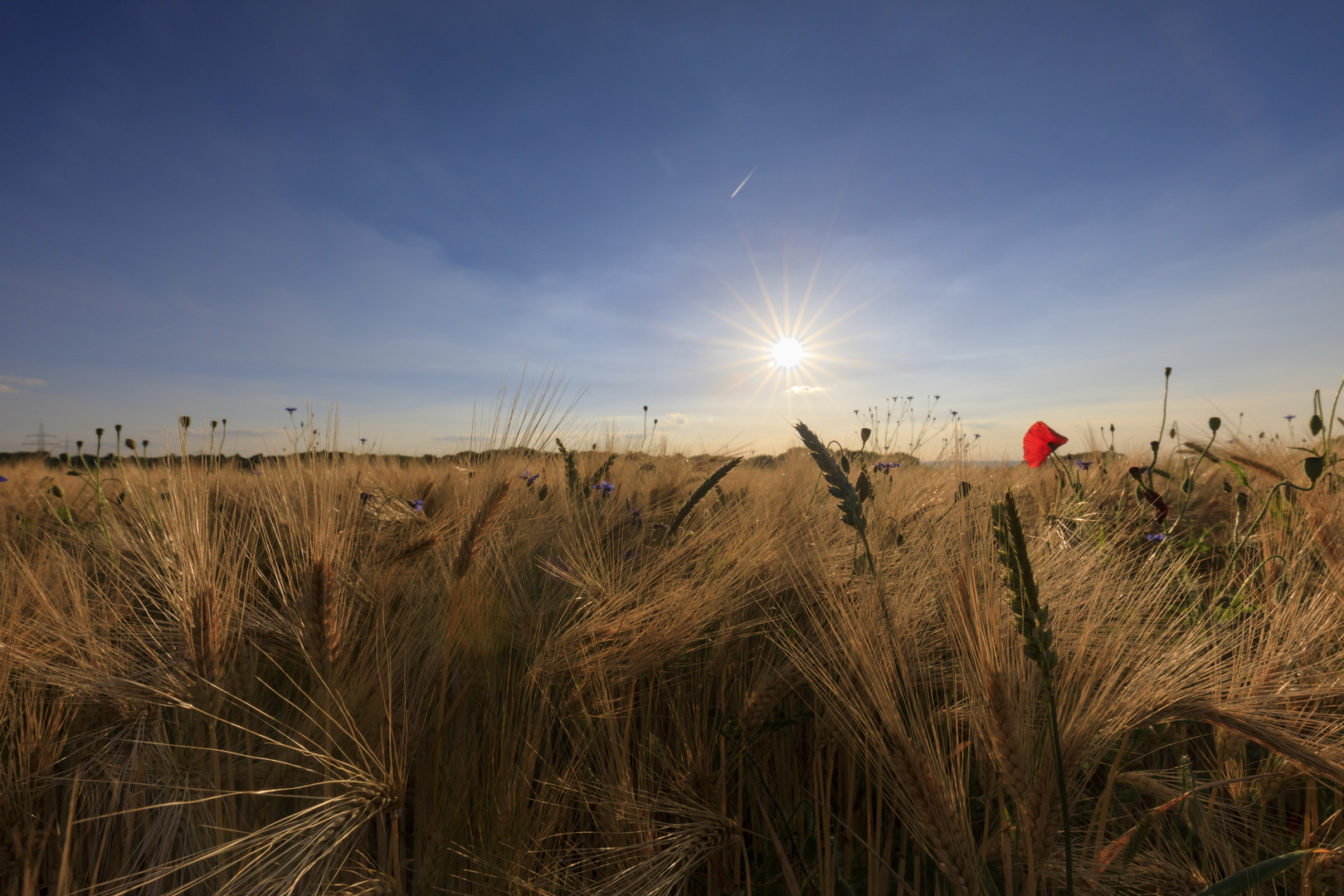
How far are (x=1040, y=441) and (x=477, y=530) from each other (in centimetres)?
189

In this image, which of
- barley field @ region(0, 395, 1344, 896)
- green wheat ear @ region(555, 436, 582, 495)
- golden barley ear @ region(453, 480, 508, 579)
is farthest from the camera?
green wheat ear @ region(555, 436, 582, 495)

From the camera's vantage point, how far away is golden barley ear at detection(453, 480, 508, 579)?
4.02 ft

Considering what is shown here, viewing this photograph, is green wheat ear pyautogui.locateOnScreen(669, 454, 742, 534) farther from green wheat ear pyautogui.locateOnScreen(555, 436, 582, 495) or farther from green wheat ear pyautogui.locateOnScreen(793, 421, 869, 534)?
green wheat ear pyautogui.locateOnScreen(555, 436, 582, 495)

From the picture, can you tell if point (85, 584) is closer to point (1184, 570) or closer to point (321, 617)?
point (321, 617)

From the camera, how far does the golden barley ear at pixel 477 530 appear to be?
1227mm

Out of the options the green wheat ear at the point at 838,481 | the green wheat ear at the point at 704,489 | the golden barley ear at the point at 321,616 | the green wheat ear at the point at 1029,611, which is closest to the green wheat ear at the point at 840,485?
the green wheat ear at the point at 838,481

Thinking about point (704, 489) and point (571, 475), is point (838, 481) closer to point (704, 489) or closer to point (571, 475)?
point (704, 489)

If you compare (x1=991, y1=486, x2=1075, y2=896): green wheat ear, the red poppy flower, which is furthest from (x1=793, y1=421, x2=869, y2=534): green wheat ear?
the red poppy flower

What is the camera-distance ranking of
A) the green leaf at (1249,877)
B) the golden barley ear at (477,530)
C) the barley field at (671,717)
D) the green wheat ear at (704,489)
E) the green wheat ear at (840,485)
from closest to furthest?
1. the green leaf at (1249,877)
2. the barley field at (671,717)
3. the green wheat ear at (840,485)
4. the golden barley ear at (477,530)
5. the green wheat ear at (704,489)

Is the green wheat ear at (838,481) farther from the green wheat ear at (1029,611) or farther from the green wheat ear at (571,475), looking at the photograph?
the green wheat ear at (571,475)

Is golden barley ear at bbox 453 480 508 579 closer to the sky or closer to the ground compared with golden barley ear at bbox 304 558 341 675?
closer to the sky

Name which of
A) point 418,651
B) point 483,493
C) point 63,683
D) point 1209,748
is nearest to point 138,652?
point 63,683

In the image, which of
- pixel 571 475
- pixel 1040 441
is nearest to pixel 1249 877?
pixel 1040 441

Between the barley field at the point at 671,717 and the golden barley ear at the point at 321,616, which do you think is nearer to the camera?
the barley field at the point at 671,717
